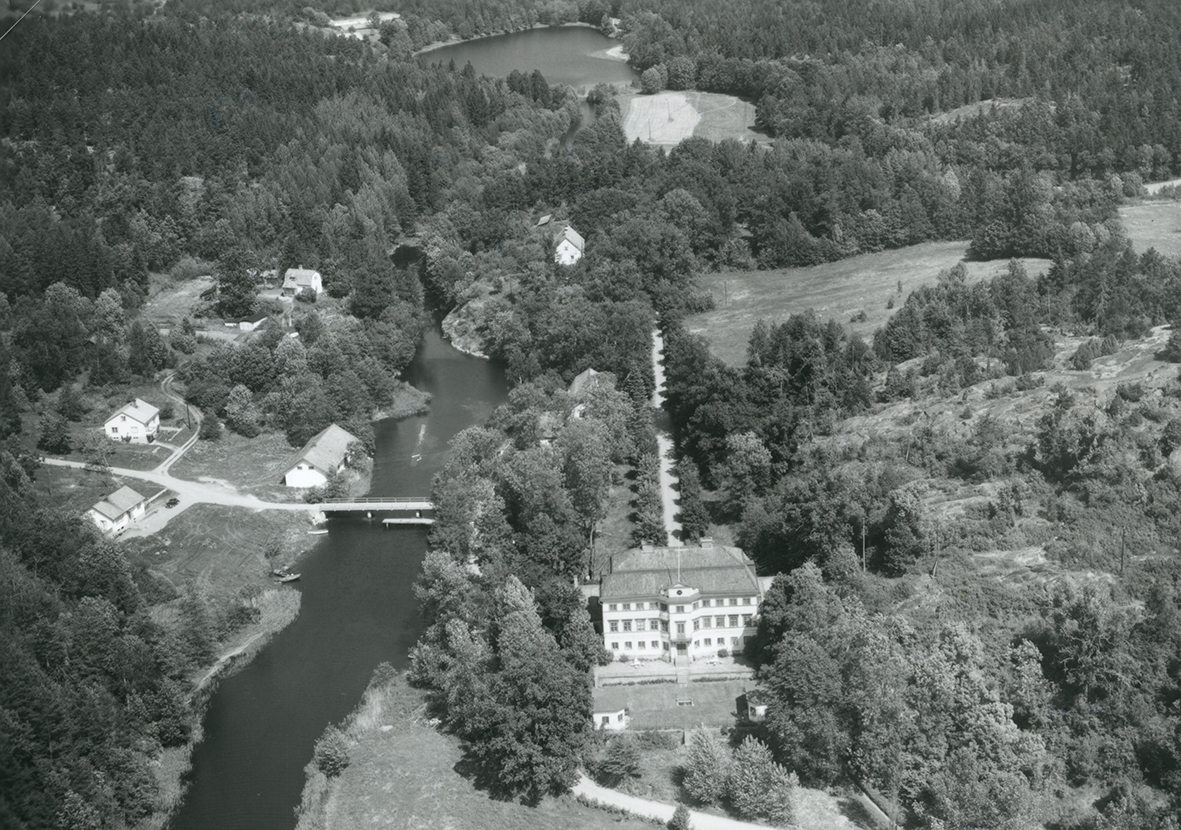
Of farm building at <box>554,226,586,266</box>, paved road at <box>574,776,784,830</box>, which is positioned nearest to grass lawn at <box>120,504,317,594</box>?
paved road at <box>574,776,784,830</box>

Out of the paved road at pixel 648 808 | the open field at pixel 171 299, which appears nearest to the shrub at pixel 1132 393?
the paved road at pixel 648 808

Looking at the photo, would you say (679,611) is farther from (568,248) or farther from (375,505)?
(568,248)

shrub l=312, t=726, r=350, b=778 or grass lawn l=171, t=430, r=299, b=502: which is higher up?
shrub l=312, t=726, r=350, b=778

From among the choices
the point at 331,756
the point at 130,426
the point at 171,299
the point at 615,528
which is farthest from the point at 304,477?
the point at 171,299

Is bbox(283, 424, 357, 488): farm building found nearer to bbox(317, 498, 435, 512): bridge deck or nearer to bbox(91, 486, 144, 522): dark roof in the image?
bbox(317, 498, 435, 512): bridge deck

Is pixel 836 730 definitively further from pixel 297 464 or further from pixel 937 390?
pixel 297 464

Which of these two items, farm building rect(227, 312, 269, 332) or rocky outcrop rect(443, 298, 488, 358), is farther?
rocky outcrop rect(443, 298, 488, 358)
